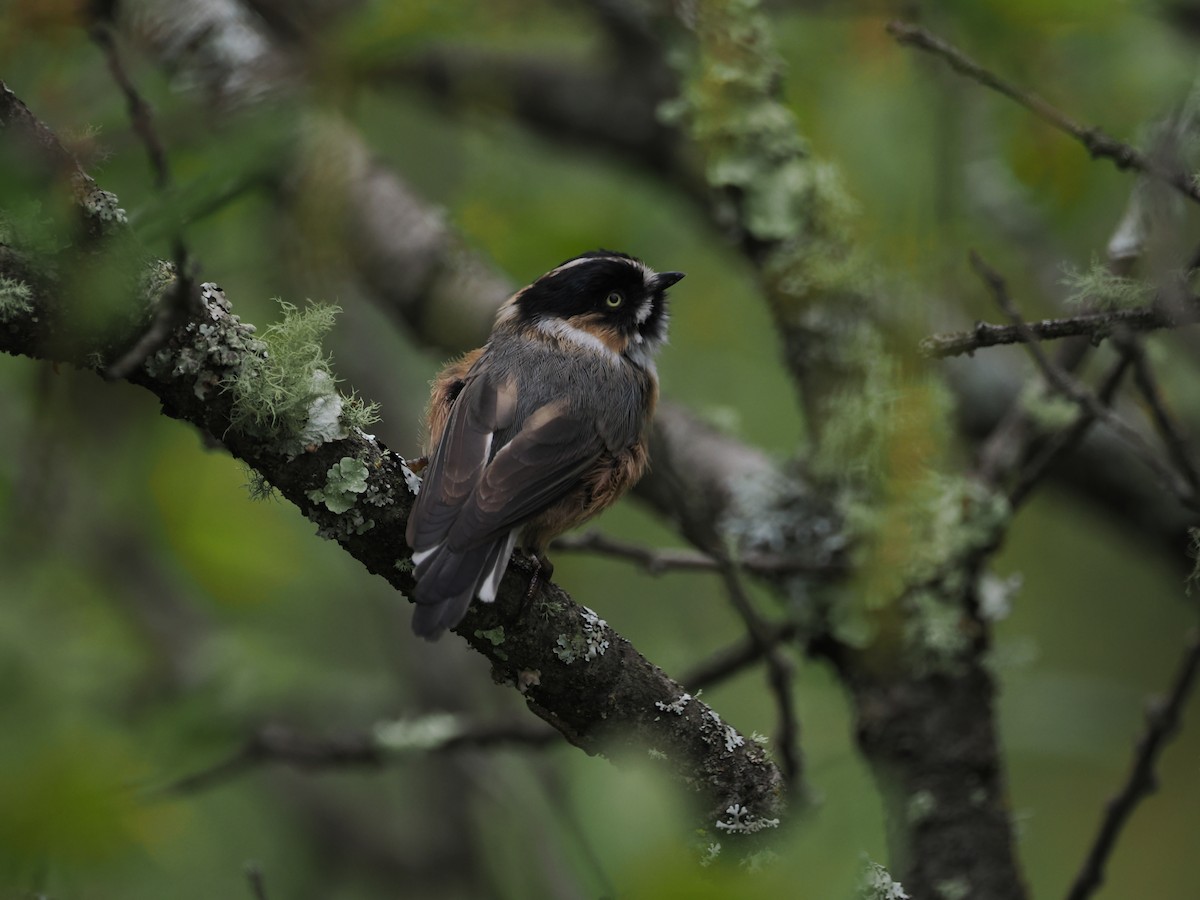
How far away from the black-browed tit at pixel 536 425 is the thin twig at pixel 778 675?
1.62 ft

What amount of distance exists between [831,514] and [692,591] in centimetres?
242

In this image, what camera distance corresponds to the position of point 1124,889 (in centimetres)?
680

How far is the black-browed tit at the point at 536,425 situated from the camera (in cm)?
237

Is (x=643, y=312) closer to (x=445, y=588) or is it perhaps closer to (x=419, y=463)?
(x=419, y=463)

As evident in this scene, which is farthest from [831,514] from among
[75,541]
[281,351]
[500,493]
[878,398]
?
[75,541]

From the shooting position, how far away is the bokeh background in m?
2.86

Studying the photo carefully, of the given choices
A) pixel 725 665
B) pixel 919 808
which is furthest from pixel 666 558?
pixel 919 808

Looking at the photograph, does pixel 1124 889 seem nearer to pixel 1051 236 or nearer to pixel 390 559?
pixel 1051 236

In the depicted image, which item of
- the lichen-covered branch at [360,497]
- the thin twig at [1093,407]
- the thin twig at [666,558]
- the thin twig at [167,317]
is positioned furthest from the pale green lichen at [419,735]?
the thin twig at [1093,407]

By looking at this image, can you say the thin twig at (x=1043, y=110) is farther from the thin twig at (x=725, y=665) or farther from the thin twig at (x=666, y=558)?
the thin twig at (x=725, y=665)

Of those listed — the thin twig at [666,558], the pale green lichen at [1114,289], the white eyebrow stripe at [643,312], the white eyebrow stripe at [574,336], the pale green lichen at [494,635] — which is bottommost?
the pale green lichen at [494,635]

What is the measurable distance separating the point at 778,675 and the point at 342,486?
1431 mm

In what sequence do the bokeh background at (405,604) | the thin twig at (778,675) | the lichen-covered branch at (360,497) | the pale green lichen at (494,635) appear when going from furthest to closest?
the thin twig at (778,675), the bokeh background at (405,604), the pale green lichen at (494,635), the lichen-covered branch at (360,497)

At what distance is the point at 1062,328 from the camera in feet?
7.22
